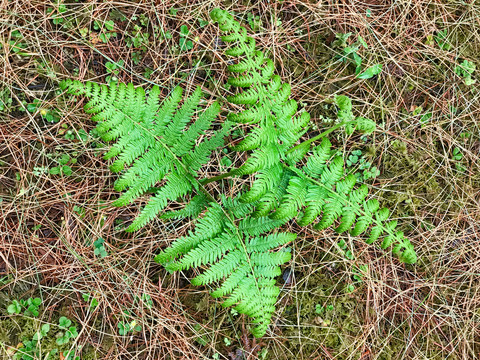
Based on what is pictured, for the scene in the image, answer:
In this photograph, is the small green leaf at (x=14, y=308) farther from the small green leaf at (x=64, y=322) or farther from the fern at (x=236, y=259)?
the fern at (x=236, y=259)

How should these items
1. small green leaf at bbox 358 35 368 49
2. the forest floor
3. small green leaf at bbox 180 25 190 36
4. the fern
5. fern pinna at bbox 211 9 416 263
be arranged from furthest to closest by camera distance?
small green leaf at bbox 358 35 368 49 → small green leaf at bbox 180 25 190 36 → the forest floor → the fern → fern pinna at bbox 211 9 416 263

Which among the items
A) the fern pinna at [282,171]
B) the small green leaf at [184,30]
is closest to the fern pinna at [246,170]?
the fern pinna at [282,171]

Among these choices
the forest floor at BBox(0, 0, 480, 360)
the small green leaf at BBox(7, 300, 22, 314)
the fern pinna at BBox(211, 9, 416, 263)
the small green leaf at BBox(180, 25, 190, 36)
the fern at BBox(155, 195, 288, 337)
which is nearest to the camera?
the fern pinna at BBox(211, 9, 416, 263)

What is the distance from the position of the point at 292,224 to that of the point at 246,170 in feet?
4.39

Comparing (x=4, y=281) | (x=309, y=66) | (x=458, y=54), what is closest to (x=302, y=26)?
(x=309, y=66)

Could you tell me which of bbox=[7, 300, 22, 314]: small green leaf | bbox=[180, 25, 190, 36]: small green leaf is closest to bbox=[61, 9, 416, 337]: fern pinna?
bbox=[180, 25, 190, 36]: small green leaf

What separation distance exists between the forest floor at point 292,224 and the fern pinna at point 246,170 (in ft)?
2.75

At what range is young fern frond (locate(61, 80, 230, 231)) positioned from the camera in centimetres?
244

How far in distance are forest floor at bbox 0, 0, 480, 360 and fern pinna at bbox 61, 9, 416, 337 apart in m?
0.84

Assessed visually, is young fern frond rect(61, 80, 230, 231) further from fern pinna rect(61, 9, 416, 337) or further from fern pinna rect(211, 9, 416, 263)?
fern pinna rect(211, 9, 416, 263)

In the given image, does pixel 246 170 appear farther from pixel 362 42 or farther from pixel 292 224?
pixel 362 42

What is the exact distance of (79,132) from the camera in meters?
3.29

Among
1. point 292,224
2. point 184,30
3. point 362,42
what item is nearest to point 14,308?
point 292,224

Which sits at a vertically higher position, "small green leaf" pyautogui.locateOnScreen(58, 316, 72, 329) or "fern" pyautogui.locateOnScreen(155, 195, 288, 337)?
"fern" pyautogui.locateOnScreen(155, 195, 288, 337)
